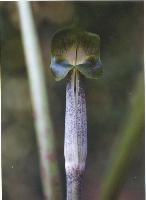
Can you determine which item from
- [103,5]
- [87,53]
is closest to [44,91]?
[87,53]

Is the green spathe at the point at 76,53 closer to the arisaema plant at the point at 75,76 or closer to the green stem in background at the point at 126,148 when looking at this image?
the arisaema plant at the point at 75,76

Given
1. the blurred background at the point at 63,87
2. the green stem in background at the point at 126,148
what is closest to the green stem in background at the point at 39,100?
the blurred background at the point at 63,87

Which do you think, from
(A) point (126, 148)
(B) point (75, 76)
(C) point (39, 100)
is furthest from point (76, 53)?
(A) point (126, 148)

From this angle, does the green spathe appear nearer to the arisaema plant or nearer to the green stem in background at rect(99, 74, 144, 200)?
the arisaema plant

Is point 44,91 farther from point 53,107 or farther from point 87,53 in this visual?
point 87,53

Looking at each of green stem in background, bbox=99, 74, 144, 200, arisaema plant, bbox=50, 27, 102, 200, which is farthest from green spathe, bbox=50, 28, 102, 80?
green stem in background, bbox=99, 74, 144, 200

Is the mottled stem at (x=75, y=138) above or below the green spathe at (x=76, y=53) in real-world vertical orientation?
below

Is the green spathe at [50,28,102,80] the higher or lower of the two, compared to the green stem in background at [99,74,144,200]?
higher
